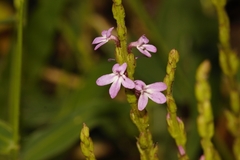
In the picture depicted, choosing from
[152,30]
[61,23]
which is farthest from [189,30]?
[61,23]

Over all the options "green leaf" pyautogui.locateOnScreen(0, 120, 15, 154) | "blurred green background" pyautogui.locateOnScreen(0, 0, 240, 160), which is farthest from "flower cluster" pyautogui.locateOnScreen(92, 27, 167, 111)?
"blurred green background" pyautogui.locateOnScreen(0, 0, 240, 160)

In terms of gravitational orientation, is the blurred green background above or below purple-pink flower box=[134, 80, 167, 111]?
above

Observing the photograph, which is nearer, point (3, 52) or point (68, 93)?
point (68, 93)

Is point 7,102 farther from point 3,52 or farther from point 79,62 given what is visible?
point 3,52

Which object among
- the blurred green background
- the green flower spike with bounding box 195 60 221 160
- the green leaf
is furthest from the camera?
the blurred green background

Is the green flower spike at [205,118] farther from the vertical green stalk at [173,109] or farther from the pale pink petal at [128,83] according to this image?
the pale pink petal at [128,83]

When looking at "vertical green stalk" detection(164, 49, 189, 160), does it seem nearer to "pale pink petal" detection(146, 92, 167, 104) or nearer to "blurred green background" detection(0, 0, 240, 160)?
"pale pink petal" detection(146, 92, 167, 104)
